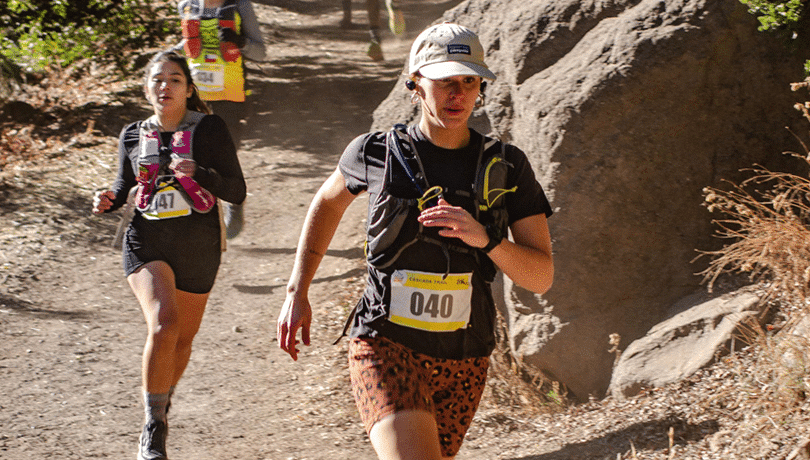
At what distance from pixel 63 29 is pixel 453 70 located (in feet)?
30.0

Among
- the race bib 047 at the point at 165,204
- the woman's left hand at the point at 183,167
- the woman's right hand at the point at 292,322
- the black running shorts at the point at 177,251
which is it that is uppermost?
the woman's left hand at the point at 183,167

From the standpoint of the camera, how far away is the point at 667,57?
5094 millimetres

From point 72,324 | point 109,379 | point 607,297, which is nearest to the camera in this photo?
point 607,297

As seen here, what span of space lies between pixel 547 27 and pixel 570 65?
529mm

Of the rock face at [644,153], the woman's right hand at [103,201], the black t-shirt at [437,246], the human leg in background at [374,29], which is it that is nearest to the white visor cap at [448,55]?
the black t-shirt at [437,246]

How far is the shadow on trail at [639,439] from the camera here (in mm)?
4199

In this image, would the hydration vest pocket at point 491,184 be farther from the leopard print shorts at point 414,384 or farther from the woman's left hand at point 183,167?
the woman's left hand at point 183,167

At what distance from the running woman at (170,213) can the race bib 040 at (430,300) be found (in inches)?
61.4

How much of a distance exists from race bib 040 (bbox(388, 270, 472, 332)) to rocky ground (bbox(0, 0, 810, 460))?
143 centimetres

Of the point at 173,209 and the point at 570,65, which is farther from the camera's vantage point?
the point at 570,65

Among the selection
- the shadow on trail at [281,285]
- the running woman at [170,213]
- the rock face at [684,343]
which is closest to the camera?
the running woman at [170,213]

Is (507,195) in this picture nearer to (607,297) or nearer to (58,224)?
(607,297)

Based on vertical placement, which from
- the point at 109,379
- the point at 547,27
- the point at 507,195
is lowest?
the point at 109,379

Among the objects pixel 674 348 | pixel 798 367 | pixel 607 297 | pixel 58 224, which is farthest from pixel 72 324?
pixel 798 367
